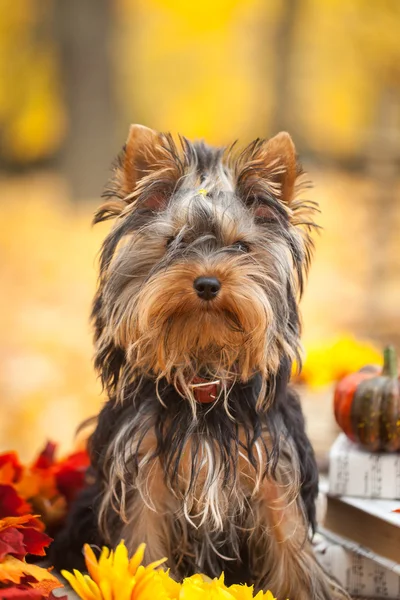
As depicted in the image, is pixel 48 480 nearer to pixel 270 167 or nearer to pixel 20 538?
pixel 20 538

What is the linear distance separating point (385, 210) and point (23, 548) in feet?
25.0

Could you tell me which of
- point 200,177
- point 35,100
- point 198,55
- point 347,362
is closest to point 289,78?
point 198,55

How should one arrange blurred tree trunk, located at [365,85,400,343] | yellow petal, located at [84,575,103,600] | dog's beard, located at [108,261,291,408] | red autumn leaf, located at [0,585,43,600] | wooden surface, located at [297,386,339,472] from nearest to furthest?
red autumn leaf, located at [0,585,43,600], yellow petal, located at [84,575,103,600], dog's beard, located at [108,261,291,408], wooden surface, located at [297,386,339,472], blurred tree trunk, located at [365,85,400,343]

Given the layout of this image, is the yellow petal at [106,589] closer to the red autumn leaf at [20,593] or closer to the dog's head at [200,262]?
the red autumn leaf at [20,593]

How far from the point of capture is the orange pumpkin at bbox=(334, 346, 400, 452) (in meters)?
2.72

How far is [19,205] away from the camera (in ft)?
38.8

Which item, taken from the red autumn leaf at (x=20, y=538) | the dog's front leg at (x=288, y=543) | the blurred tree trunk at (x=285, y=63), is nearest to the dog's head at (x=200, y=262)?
the dog's front leg at (x=288, y=543)

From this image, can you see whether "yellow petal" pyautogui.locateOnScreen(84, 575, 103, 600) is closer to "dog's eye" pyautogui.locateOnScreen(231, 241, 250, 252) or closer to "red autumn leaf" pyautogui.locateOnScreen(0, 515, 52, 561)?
"red autumn leaf" pyautogui.locateOnScreen(0, 515, 52, 561)

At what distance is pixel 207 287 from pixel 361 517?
1007 mm

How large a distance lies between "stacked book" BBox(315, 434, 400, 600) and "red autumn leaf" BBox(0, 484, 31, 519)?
101 centimetres

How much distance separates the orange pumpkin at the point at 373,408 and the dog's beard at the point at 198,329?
49 centimetres

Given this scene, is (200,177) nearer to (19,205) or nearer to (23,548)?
(23,548)

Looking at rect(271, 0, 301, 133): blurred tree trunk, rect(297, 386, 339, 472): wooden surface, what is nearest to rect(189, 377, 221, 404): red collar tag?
rect(297, 386, 339, 472): wooden surface

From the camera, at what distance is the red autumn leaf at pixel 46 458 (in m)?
3.11
